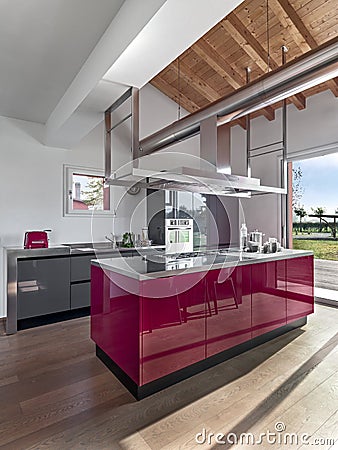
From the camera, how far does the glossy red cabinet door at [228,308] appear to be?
7.43 feet

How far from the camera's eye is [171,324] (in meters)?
2.02

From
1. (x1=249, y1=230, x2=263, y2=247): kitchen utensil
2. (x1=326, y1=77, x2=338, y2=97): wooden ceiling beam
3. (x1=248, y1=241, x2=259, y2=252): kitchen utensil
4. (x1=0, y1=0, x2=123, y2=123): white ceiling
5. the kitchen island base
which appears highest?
(x1=326, y1=77, x2=338, y2=97): wooden ceiling beam

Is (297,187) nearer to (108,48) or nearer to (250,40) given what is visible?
(250,40)

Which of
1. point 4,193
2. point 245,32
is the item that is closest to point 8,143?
point 4,193

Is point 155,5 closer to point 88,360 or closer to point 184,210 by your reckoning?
point 88,360

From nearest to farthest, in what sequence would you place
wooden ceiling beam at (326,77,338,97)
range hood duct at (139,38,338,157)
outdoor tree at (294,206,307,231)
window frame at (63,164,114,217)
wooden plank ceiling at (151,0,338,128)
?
range hood duct at (139,38,338,157) → wooden plank ceiling at (151,0,338,128) → wooden ceiling beam at (326,77,338,97) → window frame at (63,164,114,217) → outdoor tree at (294,206,307,231)

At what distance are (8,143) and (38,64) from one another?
50.9 inches

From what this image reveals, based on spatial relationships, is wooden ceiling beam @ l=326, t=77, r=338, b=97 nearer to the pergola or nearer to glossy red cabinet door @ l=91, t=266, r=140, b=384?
the pergola

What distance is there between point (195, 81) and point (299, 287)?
3.46 metres

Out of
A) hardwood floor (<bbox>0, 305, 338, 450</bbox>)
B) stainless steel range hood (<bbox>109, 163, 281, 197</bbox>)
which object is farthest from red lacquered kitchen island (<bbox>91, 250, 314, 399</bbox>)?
stainless steel range hood (<bbox>109, 163, 281, 197</bbox>)

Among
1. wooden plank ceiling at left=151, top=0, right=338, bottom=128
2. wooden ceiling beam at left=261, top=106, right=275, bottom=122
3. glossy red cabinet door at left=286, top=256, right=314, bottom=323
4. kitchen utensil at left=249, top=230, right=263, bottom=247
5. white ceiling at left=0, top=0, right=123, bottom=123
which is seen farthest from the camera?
wooden ceiling beam at left=261, top=106, right=275, bottom=122

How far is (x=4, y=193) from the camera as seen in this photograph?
3.63 metres

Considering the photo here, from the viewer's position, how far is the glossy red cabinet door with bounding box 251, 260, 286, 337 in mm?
2646

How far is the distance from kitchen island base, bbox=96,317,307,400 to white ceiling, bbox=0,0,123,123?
2.55 meters
